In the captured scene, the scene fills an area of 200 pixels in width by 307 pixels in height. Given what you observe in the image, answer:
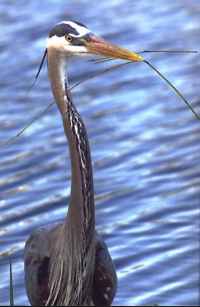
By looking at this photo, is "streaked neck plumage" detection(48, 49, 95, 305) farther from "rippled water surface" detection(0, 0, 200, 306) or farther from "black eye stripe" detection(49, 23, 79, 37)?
"rippled water surface" detection(0, 0, 200, 306)

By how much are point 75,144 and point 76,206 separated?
0.32m

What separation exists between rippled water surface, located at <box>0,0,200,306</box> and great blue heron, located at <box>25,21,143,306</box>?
6.68 feet

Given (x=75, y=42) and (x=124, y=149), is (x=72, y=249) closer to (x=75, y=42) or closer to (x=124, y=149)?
(x=75, y=42)

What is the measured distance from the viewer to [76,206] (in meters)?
8.15

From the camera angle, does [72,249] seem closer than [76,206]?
No

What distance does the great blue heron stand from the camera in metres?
8.04

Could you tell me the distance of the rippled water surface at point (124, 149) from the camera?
36.1 feet

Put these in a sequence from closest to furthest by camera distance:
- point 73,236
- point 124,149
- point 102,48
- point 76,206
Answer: point 102,48 < point 76,206 < point 73,236 < point 124,149

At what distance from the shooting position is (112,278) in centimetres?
837

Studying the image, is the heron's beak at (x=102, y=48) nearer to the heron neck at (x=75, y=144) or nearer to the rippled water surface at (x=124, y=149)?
the heron neck at (x=75, y=144)

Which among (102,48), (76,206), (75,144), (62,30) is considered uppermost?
(62,30)

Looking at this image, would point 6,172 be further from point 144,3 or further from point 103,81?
point 144,3

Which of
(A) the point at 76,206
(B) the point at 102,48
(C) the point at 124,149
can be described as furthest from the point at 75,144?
(C) the point at 124,149

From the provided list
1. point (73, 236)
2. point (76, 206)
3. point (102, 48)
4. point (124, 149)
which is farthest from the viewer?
point (124, 149)
